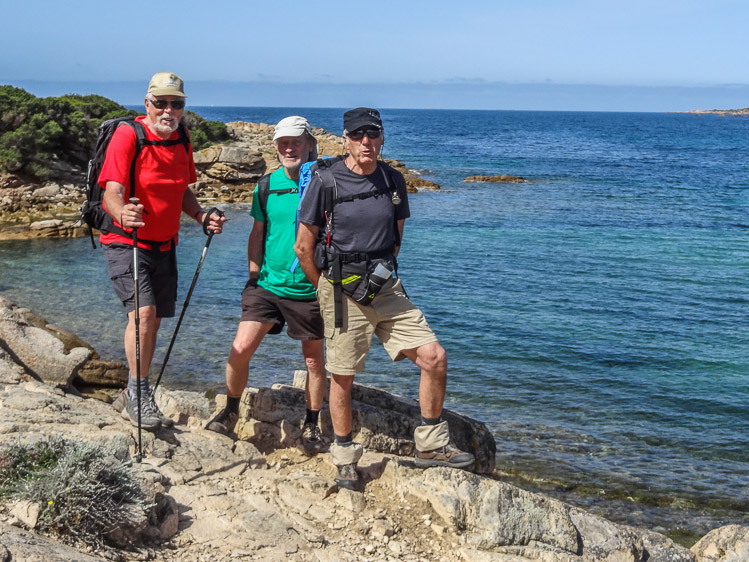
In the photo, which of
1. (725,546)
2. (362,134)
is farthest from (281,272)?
(725,546)

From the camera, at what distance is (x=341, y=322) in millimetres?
5207

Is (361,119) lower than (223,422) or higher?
higher

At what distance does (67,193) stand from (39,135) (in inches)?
105

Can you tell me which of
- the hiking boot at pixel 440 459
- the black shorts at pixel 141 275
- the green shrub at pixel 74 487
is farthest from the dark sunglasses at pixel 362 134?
the green shrub at pixel 74 487

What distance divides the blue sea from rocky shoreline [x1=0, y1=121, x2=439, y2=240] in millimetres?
1214

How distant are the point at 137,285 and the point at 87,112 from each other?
3630cm

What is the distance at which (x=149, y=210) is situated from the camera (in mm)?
5547

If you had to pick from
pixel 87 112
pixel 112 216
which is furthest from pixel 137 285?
pixel 87 112

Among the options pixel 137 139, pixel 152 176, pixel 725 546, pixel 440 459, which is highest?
pixel 137 139

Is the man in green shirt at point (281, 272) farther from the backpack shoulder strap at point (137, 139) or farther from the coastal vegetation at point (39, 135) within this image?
the coastal vegetation at point (39, 135)

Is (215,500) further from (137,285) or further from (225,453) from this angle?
(137,285)

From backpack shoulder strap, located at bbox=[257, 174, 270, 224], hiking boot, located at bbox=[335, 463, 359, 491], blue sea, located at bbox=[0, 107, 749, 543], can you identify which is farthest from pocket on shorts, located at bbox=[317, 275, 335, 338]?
blue sea, located at bbox=[0, 107, 749, 543]

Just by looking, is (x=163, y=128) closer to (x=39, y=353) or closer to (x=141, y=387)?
(x=141, y=387)

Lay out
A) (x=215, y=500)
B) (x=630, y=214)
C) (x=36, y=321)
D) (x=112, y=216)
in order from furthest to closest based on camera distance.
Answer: (x=630, y=214), (x=36, y=321), (x=112, y=216), (x=215, y=500)
